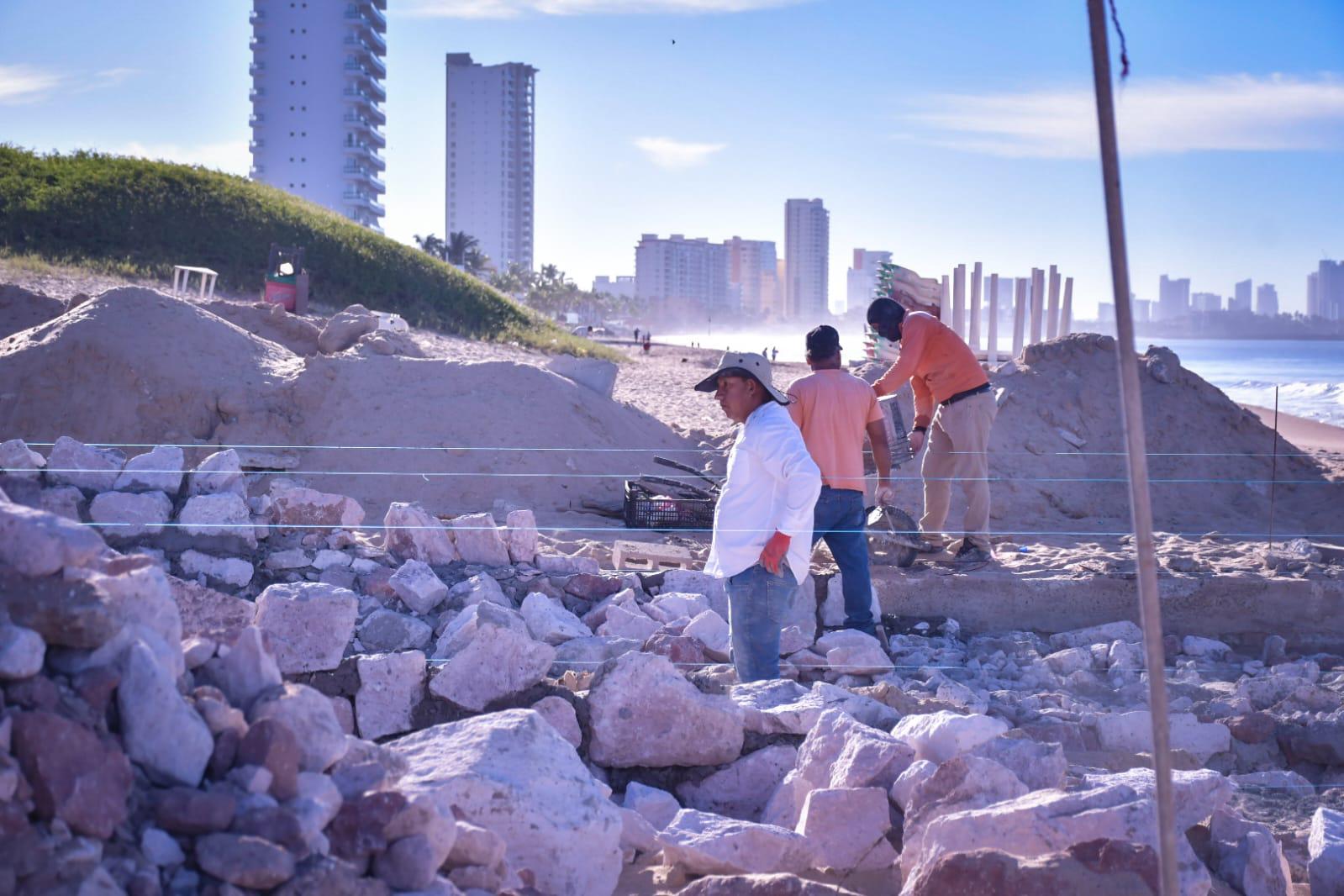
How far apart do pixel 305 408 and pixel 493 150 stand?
10618cm

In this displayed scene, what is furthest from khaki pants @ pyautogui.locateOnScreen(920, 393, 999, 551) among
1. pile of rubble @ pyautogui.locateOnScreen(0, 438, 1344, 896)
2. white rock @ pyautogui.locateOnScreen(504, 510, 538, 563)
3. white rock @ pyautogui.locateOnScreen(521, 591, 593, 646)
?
white rock @ pyautogui.locateOnScreen(521, 591, 593, 646)

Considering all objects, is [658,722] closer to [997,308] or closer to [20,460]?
[20,460]

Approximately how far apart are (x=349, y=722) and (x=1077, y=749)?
9.81ft

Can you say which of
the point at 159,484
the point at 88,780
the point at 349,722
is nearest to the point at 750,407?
the point at 349,722

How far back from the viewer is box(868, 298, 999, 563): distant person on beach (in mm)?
7340

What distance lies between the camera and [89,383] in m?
10.9

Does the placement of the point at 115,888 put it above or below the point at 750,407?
below

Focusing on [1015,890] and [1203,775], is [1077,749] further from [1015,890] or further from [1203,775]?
[1015,890]

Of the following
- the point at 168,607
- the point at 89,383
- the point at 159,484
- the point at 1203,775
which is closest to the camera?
the point at 168,607

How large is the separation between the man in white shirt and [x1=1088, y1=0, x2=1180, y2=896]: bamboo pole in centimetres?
196

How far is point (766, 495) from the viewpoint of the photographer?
462 centimetres

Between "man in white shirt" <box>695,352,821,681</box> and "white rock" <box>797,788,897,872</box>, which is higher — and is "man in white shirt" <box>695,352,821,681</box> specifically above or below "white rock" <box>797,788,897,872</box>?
above

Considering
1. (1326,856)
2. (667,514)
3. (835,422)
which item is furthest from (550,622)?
(1326,856)

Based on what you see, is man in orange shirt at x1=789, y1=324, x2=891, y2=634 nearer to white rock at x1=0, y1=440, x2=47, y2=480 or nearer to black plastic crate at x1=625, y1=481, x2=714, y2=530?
black plastic crate at x1=625, y1=481, x2=714, y2=530
